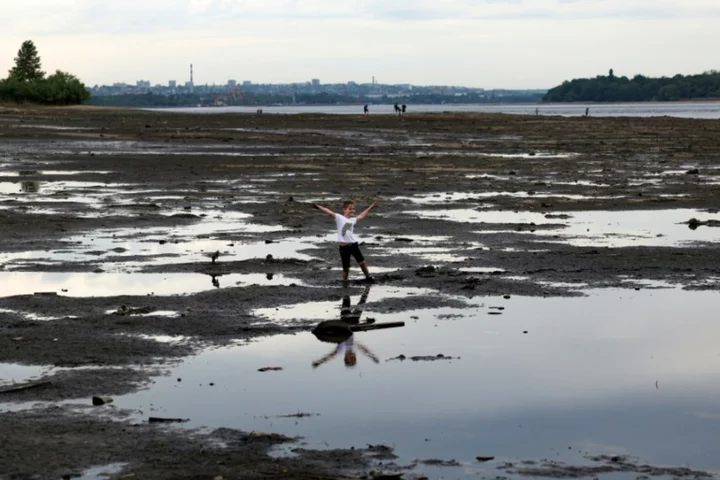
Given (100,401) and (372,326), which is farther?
(372,326)

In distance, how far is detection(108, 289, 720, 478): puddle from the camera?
10.1 m

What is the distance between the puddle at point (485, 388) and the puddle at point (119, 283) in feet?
6.95

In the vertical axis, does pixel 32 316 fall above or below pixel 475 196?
above

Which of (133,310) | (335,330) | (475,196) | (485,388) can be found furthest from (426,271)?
(475,196)

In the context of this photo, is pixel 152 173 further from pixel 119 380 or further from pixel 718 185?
pixel 119 380

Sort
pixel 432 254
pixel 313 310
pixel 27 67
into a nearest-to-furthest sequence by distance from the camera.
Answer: pixel 313 310
pixel 432 254
pixel 27 67

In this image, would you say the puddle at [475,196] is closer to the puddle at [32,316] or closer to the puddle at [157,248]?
the puddle at [157,248]

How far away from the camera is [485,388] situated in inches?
465

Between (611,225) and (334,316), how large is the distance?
11284 millimetres

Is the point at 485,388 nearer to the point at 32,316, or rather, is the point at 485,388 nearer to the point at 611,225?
the point at 32,316

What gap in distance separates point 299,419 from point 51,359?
3.44 m

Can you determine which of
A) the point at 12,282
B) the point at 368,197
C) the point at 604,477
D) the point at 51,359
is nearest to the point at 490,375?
the point at 604,477

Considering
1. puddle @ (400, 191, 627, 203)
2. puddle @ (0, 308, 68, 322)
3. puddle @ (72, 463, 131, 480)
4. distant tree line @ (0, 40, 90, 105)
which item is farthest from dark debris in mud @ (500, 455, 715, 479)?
distant tree line @ (0, 40, 90, 105)

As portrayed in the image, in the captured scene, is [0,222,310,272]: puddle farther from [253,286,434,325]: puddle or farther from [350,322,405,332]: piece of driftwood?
[350,322,405,332]: piece of driftwood
